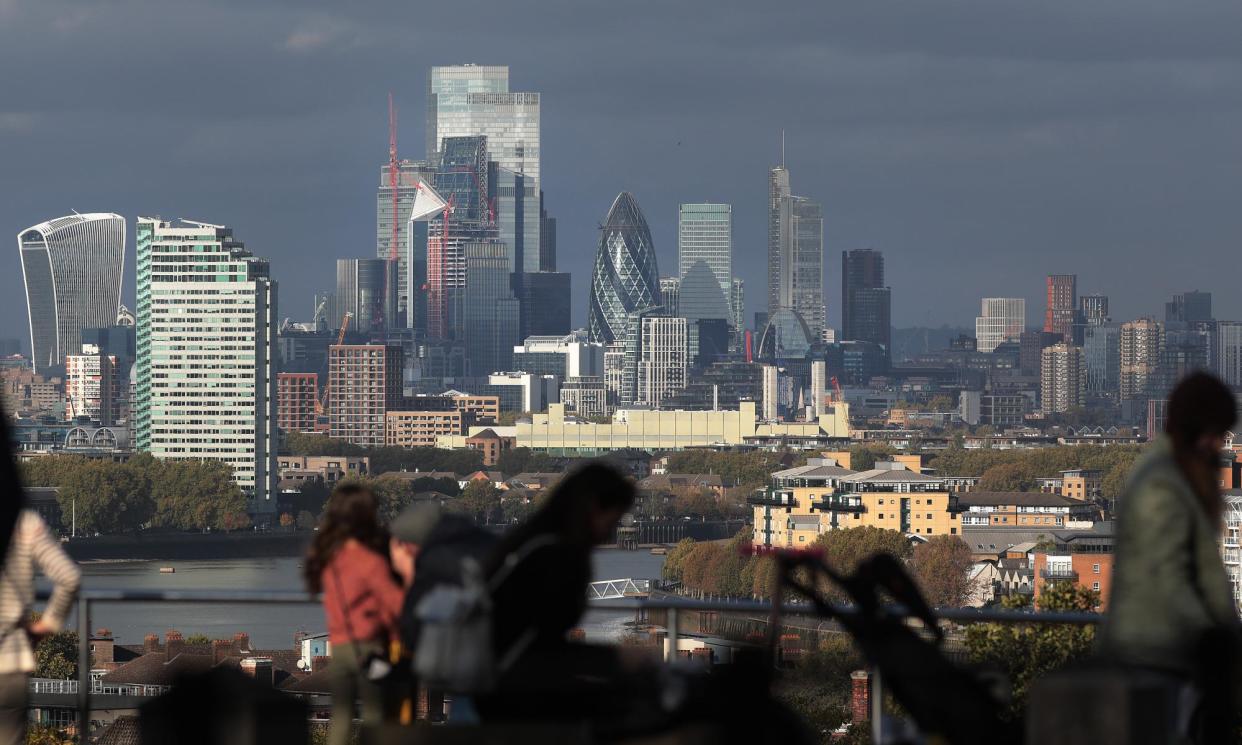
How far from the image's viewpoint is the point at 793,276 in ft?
563

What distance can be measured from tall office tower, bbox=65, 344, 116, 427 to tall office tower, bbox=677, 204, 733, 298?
60.4 m

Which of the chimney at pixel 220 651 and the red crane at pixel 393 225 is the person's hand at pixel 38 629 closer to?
the chimney at pixel 220 651

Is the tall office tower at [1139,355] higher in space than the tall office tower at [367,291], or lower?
lower

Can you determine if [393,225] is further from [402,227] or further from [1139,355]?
[1139,355]

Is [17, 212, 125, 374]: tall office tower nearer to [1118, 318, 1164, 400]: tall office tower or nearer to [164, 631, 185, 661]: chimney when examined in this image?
[1118, 318, 1164, 400]: tall office tower

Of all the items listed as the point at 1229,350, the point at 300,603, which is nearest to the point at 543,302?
the point at 1229,350

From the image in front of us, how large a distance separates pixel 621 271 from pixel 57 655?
137 meters

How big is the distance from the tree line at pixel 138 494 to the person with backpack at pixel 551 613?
196 feet

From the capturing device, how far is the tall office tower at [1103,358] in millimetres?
133625

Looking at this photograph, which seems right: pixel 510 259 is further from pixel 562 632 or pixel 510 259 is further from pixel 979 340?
pixel 562 632

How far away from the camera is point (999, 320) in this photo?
17112 centimetres

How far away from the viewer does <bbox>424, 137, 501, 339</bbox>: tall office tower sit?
15412 cm

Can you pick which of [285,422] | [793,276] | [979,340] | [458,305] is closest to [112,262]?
[458,305]

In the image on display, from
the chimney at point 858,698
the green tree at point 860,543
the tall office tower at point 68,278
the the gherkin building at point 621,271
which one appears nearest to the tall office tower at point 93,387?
the tall office tower at point 68,278
